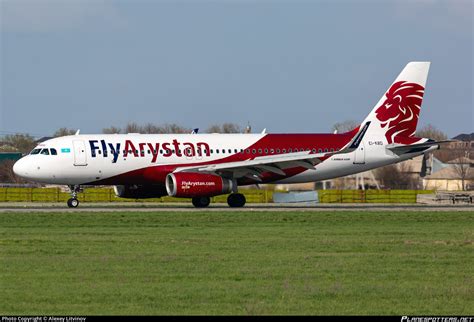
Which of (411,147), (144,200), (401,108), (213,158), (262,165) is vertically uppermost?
(401,108)

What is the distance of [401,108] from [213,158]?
35.9ft

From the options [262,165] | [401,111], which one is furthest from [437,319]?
[401,111]

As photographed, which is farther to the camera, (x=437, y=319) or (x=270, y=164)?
(x=270, y=164)

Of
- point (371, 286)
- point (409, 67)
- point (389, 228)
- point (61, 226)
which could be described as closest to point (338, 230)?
point (389, 228)

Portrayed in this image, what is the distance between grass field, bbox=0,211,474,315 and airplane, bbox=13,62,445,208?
41.7 feet

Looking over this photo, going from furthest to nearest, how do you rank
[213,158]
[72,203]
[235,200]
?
[213,158]
[235,200]
[72,203]

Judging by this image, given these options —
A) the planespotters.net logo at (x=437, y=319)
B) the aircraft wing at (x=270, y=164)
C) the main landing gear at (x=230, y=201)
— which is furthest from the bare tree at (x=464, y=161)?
the planespotters.net logo at (x=437, y=319)

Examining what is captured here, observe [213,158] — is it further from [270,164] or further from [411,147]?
[411,147]

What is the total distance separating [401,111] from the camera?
179 ft

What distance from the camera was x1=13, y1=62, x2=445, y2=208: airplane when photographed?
48.5 meters

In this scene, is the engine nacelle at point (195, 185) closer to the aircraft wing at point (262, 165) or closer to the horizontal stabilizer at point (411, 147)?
the aircraft wing at point (262, 165)

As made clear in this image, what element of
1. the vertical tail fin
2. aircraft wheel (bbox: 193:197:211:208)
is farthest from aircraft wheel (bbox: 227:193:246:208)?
the vertical tail fin

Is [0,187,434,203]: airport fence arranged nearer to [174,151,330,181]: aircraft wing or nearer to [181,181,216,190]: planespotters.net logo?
[174,151,330,181]: aircraft wing

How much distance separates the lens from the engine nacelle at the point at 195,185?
47.2m
